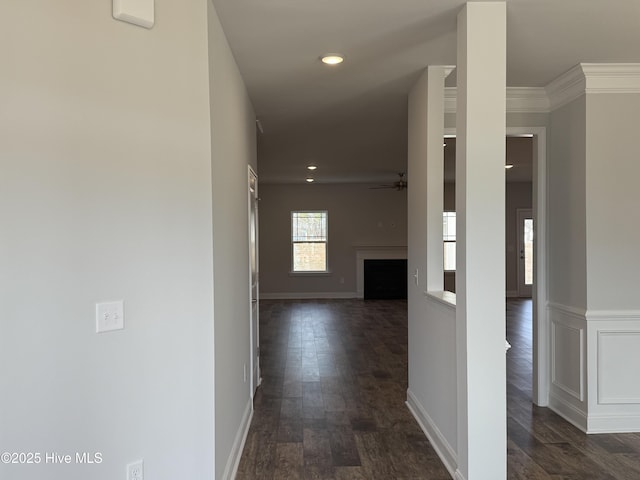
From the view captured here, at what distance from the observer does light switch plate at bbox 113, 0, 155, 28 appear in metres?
1.84

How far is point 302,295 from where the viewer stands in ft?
35.2

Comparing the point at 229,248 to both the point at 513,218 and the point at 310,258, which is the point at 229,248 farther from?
the point at 513,218

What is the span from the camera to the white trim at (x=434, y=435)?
269 cm

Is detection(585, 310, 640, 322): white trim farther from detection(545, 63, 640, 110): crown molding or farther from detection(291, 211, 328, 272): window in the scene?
detection(291, 211, 328, 272): window

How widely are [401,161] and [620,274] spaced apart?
14.6 feet

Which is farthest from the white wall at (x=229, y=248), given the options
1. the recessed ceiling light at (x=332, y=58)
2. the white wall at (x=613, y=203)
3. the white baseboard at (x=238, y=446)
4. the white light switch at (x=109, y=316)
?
the white wall at (x=613, y=203)

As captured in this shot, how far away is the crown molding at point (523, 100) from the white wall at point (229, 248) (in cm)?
165

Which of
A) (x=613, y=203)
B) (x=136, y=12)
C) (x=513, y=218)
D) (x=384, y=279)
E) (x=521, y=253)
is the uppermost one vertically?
(x=136, y=12)

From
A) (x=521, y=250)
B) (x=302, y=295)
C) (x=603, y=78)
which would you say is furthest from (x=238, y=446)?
(x=521, y=250)

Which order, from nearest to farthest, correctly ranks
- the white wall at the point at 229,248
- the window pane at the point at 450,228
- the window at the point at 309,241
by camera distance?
1. the white wall at the point at 229,248
2. the window pane at the point at 450,228
3. the window at the point at 309,241

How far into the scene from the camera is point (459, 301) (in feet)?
8.02

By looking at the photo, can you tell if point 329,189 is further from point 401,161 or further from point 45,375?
point 45,375

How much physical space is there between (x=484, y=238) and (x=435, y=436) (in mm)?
1484

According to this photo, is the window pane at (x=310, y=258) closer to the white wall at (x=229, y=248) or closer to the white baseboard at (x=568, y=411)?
the white wall at (x=229, y=248)
